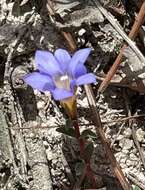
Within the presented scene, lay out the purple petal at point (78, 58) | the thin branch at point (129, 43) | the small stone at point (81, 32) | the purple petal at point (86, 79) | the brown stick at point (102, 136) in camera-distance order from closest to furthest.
Result: the purple petal at point (86, 79)
the purple petal at point (78, 58)
the brown stick at point (102, 136)
the thin branch at point (129, 43)
the small stone at point (81, 32)

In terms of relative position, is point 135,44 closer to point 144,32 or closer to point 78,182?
point 144,32

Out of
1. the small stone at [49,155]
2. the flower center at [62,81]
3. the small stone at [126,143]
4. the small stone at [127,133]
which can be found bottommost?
the small stone at [126,143]

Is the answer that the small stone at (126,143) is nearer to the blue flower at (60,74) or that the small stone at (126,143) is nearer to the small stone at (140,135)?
the small stone at (140,135)

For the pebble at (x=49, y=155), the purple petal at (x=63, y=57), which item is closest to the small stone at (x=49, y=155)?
the pebble at (x=49, y=155)

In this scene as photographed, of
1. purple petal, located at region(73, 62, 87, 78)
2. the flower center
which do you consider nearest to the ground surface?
the flower center

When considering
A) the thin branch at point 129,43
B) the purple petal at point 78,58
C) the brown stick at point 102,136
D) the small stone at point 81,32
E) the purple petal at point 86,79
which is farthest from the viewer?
the small stone at point 81,32

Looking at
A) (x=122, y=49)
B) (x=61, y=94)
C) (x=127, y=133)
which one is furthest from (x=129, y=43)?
(x=61, y=94)

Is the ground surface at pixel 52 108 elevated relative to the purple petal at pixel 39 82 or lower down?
lower down

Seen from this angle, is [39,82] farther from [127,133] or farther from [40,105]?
[127,133]

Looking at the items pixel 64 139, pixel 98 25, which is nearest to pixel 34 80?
pixel 64 139

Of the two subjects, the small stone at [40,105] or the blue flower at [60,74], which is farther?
the small stone at [40,105]
